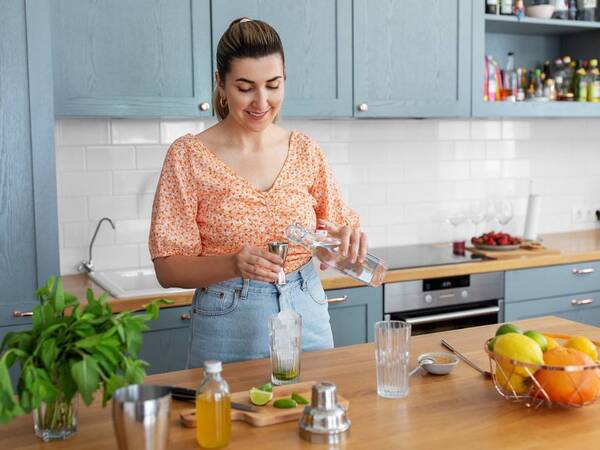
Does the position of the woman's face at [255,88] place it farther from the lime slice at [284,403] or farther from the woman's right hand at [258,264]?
the lime slice at [284,403]

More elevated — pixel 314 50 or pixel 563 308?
pixel 314 50

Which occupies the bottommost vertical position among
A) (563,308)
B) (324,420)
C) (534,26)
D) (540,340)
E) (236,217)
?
(563,308)

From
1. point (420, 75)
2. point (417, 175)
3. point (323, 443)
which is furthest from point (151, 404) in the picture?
point (417, 175)

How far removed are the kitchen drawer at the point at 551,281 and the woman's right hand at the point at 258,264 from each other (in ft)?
7.00

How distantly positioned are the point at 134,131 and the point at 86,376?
7.74ft

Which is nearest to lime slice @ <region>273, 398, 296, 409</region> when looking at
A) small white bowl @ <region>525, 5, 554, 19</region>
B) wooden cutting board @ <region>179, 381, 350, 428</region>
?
wooden cutting board @ <region>179, 381, 350, 428</region>

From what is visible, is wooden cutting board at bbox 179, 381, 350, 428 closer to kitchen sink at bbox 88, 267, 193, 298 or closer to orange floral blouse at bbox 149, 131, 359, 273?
orange floral blouse at bbox 149, 131, 359, 273

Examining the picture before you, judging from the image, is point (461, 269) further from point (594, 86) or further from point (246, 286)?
point (246, 286)

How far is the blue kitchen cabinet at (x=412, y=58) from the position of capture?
143 inches

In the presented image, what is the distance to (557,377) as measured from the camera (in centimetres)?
159

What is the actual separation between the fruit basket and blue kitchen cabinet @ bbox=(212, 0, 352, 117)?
2.06 meters

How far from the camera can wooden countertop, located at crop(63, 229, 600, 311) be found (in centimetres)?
301

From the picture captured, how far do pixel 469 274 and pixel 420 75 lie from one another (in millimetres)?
974

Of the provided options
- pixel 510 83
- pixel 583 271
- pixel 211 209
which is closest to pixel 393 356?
pixel 211 209
